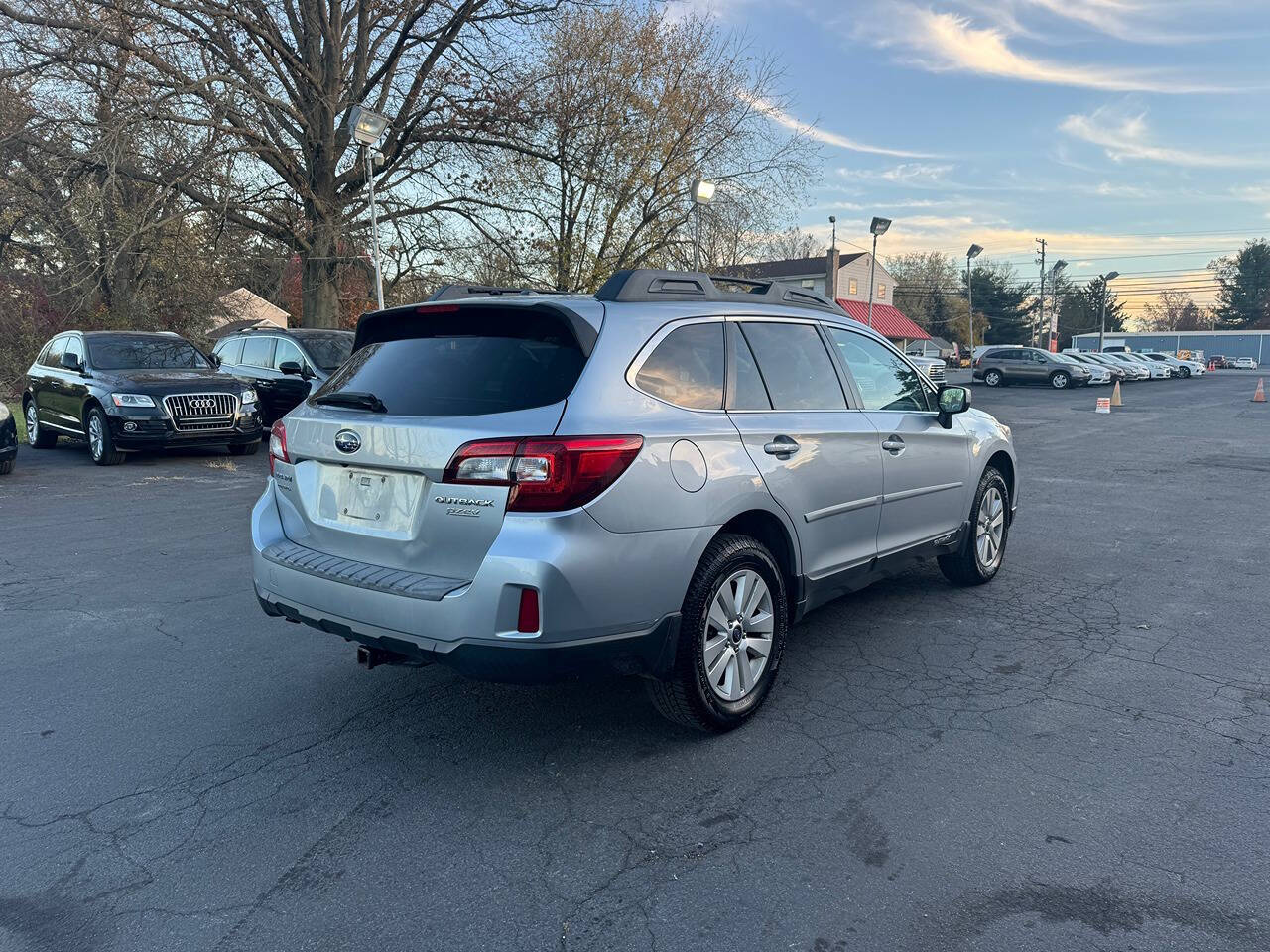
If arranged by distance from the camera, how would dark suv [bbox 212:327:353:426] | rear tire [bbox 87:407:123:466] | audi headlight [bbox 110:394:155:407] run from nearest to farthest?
audi headlight [bbox 110:394:155:407] → rear tire [bbox 87:407:123:466] → dark suv [bbox 212:327:353:426]

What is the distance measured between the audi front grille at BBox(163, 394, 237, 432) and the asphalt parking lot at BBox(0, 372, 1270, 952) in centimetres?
608

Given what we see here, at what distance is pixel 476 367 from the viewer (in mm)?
3602

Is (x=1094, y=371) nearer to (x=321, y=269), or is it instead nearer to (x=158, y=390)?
A: (x=321, y=269)

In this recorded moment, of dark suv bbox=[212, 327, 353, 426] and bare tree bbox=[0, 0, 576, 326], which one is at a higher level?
bare tree bbox=[0, 0, 576, 326]

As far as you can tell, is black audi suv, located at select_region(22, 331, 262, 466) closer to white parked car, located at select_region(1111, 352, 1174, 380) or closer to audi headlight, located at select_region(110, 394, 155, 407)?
audi headlight, located at select_region(110, 394, 155, 407)

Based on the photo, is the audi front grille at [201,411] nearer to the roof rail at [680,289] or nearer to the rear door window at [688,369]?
the roof rail at [680,289]

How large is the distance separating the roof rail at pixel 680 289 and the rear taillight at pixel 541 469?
2.91ft

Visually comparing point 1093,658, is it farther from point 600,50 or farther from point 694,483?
point 600,50

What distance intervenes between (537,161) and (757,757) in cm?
1947

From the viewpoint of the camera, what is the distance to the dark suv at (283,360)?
43.8 feet

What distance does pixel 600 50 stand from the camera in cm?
2036

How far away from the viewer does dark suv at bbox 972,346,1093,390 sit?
37.5 metres

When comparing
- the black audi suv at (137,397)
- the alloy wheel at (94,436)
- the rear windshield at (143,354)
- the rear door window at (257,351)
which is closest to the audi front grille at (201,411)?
the black audi suv at (137,397)

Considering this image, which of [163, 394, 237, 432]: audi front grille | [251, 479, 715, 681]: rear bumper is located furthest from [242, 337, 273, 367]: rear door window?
[251, 479, 715, 681]: rear bumper
